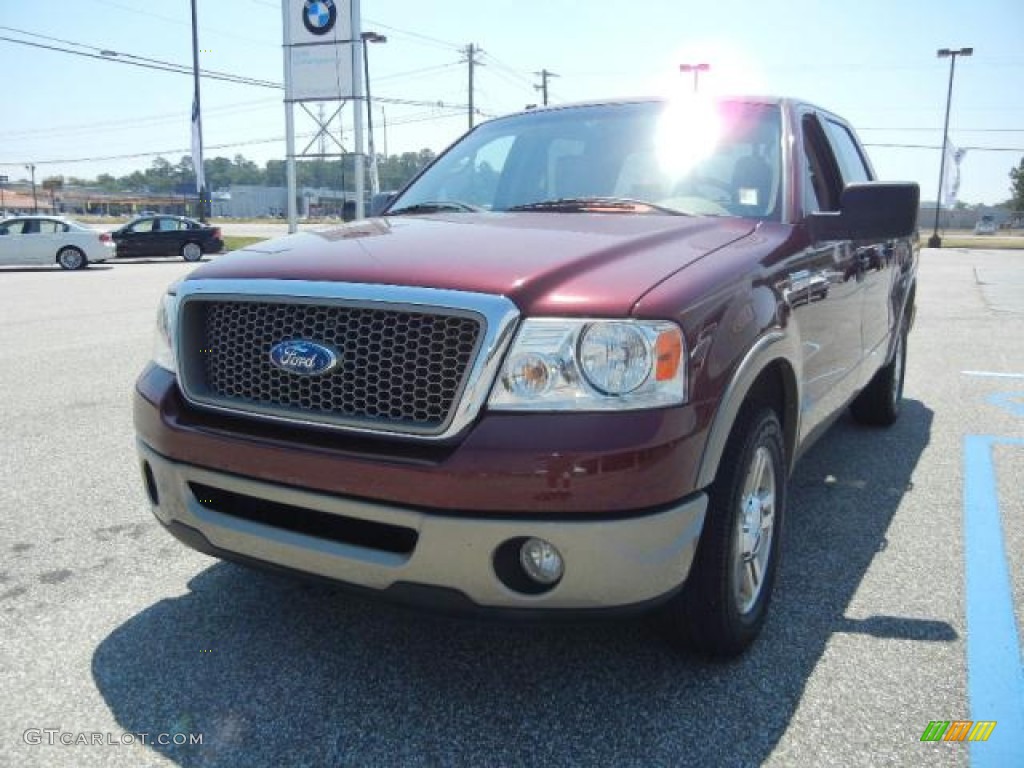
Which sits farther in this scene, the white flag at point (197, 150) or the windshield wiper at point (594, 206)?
the white flag at point (197, 150)

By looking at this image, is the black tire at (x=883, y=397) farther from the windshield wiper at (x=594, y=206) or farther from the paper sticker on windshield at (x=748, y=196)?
the windshield wiper at (x=594, y=206)

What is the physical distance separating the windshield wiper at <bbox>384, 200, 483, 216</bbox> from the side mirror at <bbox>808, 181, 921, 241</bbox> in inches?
53.3

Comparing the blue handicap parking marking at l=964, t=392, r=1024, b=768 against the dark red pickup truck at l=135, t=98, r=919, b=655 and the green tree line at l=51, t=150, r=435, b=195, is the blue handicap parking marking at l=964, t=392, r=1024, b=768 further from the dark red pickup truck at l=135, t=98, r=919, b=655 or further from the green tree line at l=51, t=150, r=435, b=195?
the green tree line at l=51, t=150, r=435, b=195

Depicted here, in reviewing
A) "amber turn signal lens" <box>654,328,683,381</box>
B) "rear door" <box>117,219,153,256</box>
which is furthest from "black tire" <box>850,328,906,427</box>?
"rear door" <box>117,219,153,256</box>

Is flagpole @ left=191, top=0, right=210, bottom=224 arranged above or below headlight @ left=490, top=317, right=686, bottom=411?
above

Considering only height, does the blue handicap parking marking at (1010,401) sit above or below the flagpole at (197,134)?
below

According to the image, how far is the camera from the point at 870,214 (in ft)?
10.2

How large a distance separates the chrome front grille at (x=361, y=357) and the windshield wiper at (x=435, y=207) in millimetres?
1353

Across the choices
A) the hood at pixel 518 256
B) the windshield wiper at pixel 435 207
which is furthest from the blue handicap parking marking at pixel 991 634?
the windshield wiper at pixel 435 207

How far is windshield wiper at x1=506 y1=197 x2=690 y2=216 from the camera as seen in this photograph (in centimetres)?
326

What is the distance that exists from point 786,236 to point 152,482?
2243mm

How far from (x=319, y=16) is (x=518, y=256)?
33278 millimetres

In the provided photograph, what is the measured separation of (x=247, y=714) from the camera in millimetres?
2342

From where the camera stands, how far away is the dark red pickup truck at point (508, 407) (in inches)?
81.4
